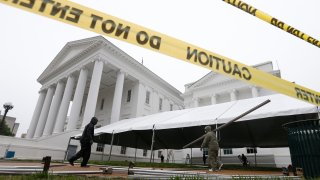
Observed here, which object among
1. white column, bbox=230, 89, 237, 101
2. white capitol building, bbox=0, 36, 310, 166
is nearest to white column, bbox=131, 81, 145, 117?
white capitol building, bbox=0, 36, 310, 166

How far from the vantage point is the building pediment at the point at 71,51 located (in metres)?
25.5

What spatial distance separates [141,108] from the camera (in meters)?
28.9

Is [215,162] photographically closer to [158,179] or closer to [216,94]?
[158,179]

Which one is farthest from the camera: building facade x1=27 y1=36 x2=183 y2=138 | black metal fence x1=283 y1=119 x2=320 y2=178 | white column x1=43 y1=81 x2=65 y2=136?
white column x1=43 y1=81 x2=65 y2=136

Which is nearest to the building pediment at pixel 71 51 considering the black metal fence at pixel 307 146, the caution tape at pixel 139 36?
the caution tape at pixel 139 36

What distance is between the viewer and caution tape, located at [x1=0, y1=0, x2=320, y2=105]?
388 cm

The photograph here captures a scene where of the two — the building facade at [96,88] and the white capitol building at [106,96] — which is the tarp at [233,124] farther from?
the building facade at [96,88]

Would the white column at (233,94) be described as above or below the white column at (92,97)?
above

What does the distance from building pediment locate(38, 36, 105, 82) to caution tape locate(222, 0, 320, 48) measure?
21490 millimetres

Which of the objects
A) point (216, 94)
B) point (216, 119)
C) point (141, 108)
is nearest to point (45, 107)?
point (141, 108)

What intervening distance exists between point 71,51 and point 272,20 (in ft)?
94.6

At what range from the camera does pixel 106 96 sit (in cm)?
3328

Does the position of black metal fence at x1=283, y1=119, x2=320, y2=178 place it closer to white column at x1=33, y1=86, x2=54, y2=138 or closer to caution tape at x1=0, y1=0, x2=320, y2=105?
caution tape at x1=0, y1=0, x2=320, y2=105

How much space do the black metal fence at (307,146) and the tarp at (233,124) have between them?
2.62 meters
